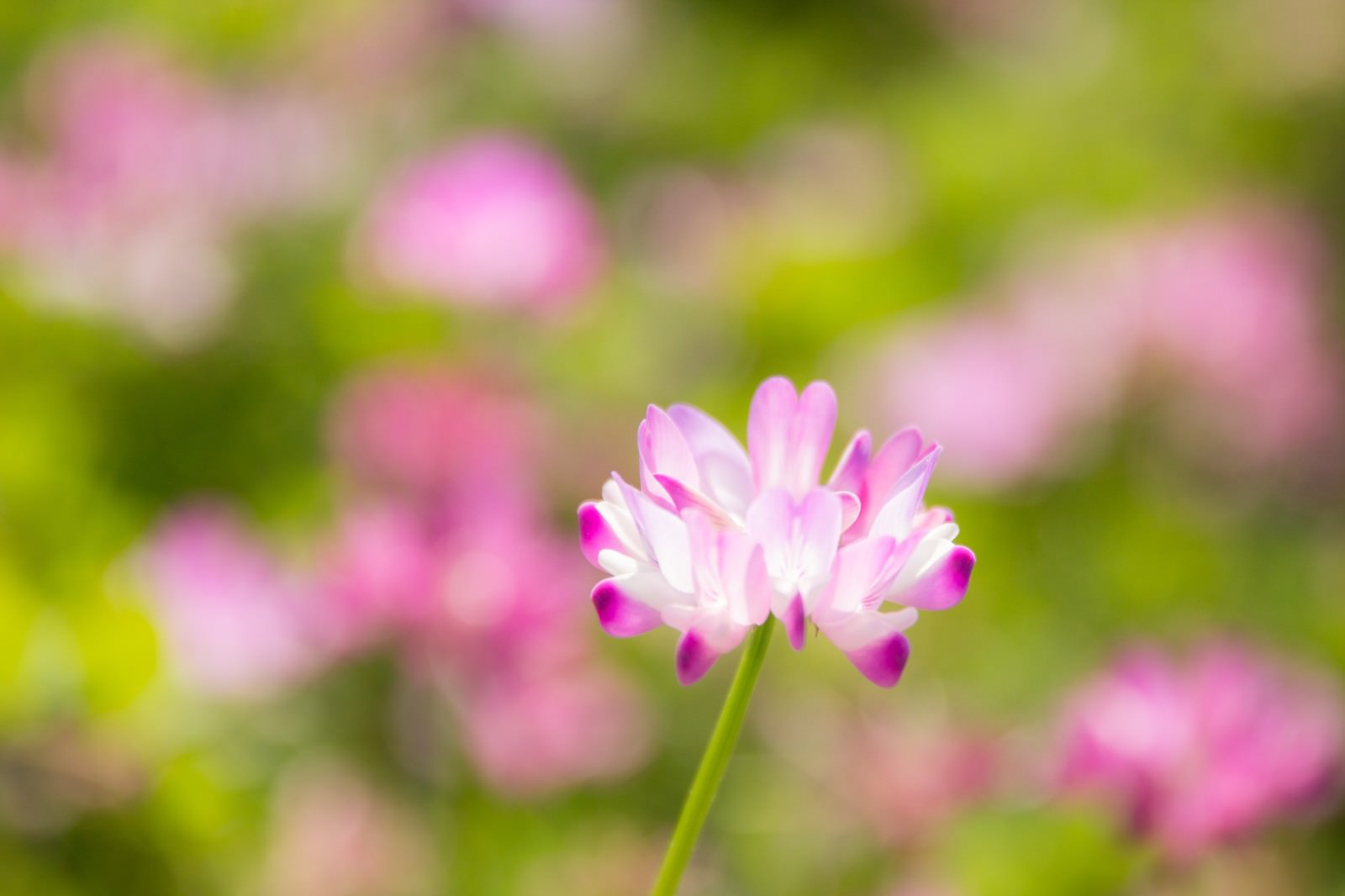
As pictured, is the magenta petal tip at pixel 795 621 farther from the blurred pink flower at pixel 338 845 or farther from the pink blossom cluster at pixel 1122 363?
the pink blossom cluster at pixel 1122 363

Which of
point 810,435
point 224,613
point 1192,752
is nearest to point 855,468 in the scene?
point 810,435

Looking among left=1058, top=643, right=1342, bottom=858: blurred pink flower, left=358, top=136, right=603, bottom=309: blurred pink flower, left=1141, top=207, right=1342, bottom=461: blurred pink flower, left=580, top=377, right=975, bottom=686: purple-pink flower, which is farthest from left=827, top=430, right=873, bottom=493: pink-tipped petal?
left=1141, top=207, right=1342, bottom=461: blurred pink flower

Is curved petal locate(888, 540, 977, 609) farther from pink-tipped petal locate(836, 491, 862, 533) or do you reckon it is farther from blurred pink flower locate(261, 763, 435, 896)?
blurred pink flower locate(261, 763, 435, 896)

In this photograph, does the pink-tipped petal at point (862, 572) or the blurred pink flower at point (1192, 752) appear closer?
the pink-tipped petal at point (862, 572)

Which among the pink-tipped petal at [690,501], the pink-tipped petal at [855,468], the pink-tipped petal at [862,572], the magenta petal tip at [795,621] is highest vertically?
the pink-tipped petal at [855,468]

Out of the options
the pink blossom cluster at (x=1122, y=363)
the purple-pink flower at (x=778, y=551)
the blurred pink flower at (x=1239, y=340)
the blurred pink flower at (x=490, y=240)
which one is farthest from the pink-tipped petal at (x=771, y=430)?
the blurred pink flower at (x=1239, y=340)

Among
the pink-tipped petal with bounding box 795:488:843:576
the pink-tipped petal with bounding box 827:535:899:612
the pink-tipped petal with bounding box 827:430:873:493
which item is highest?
the pink-tipped petal with bounding box 827:430:873:493
